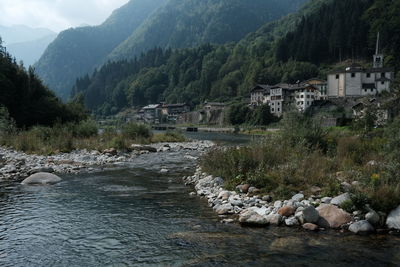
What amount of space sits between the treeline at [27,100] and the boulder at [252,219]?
39.7 meters

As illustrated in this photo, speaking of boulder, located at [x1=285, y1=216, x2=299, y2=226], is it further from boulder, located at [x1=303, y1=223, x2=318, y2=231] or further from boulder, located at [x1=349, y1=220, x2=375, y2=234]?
boulder, located at [x1=349, y1=220, x2=375, y2=234]

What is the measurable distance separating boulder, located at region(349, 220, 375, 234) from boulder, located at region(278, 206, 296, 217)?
1.63m

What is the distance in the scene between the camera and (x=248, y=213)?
980cm

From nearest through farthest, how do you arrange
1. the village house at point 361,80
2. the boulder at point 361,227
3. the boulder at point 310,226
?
the boulder at point 361,227 → the boulder at point 310,226 → the village house at point 361,80

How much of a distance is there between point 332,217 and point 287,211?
1243 millimetres

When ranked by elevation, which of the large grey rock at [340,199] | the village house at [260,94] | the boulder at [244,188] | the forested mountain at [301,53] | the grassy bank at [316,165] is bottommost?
the boulder at [244,188]

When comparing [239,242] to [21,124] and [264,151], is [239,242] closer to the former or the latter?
[264,151]

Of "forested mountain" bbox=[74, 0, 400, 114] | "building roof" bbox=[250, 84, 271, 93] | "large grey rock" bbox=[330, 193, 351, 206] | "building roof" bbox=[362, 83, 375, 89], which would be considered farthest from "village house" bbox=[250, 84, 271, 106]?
"large grey rock" bbox=[330, 193, 351, 206]

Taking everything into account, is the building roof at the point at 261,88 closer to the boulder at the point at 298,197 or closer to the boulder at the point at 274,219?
the boulder at the point at 298,197

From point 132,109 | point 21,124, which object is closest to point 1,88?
point 21,124

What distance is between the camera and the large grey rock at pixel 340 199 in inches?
386

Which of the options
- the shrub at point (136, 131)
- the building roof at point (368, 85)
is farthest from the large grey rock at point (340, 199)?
the building roof at point (368, 85)

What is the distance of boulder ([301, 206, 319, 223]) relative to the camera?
9.33 m

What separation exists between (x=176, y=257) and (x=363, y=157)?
1040 centimetres
